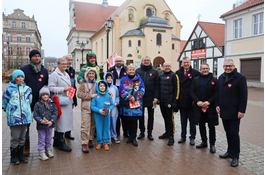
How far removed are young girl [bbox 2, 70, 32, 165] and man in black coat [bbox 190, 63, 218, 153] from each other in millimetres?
3643

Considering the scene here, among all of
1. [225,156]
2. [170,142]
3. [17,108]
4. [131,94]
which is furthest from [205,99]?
[17,108]

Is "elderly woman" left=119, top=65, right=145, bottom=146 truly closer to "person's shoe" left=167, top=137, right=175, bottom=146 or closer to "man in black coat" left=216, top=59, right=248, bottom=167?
"person's shoe" left=167, top=137, right=175, bottom=146

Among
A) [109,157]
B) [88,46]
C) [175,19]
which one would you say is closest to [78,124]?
[109,157]

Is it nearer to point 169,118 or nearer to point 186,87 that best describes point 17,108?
point 169,118

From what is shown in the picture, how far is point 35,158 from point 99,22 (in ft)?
190

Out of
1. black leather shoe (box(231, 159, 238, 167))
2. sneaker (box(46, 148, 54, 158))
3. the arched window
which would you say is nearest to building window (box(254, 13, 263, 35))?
the arched window

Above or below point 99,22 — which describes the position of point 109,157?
below

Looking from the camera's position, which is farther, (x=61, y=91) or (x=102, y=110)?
(x=102, y=110)

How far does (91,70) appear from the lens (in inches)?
201

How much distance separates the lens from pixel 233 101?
4383 mm

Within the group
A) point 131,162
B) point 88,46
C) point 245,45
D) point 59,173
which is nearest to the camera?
point 59,173

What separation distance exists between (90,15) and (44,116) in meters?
59.9

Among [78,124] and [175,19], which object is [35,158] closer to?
[78,124]

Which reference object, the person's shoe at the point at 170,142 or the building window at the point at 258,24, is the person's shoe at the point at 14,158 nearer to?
the person's shoe at the point at 170,142
